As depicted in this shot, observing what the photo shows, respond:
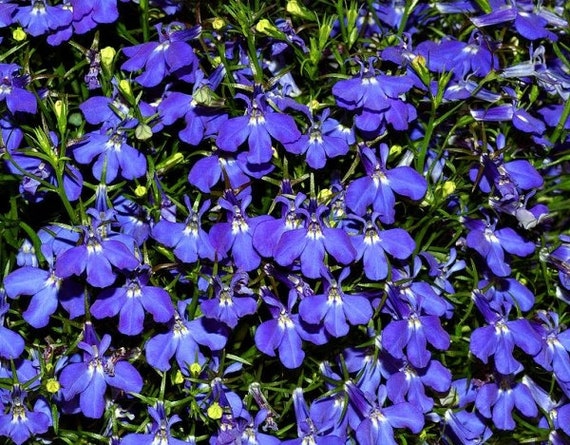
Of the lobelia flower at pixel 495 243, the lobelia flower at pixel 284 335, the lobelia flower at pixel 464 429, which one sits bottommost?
the lobelia flower at pixel 464 429

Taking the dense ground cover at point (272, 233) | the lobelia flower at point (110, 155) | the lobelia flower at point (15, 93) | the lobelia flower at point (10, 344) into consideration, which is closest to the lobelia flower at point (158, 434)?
the dense ground cover at point (272, 233)

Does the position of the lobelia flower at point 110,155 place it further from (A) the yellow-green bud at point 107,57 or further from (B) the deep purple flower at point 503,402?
(B) the deep purple flower at point 503,402

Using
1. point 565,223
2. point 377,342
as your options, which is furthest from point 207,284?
point 565,223

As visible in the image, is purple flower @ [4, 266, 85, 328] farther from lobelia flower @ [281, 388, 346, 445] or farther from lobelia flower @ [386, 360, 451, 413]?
lobelia flower @ [386, 360, 451, 413]

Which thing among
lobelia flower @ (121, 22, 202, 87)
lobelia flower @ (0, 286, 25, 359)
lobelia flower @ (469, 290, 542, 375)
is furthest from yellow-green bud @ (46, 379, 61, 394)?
lobelia flower @ (469, 290, 542, 375)

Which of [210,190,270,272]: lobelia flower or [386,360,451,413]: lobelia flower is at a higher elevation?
[210,190,270,272]: lobelia flower

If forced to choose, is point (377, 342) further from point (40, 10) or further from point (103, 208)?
point (40, 10)
